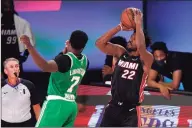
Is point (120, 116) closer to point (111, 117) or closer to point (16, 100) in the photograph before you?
point (111, 117)

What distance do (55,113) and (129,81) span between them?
0.84m

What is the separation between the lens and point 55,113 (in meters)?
5.90

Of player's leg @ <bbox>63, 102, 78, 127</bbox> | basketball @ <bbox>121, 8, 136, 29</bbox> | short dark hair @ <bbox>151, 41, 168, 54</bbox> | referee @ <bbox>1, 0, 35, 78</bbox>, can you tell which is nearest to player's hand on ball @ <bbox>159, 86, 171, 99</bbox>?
short dark hair @ <bbox>151, 41, 168, 54</bbox>

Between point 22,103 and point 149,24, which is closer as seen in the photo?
point 22,103

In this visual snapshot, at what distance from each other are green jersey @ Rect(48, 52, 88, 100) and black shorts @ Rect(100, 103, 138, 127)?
0.45 meters

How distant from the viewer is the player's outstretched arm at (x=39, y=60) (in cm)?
508

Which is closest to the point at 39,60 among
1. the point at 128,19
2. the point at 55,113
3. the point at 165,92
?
the point at 55,113

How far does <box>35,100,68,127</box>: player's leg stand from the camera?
5.91 meters

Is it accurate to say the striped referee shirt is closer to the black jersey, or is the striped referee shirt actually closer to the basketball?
the black jersey

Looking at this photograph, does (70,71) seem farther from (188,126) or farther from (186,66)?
(186,66)

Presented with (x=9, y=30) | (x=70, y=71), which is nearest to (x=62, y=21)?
(x=9, y=30)

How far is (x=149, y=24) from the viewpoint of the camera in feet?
26.5

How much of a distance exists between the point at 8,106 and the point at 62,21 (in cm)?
189

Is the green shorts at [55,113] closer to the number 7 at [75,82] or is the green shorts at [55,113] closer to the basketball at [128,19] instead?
the number 7 at [75,82]
